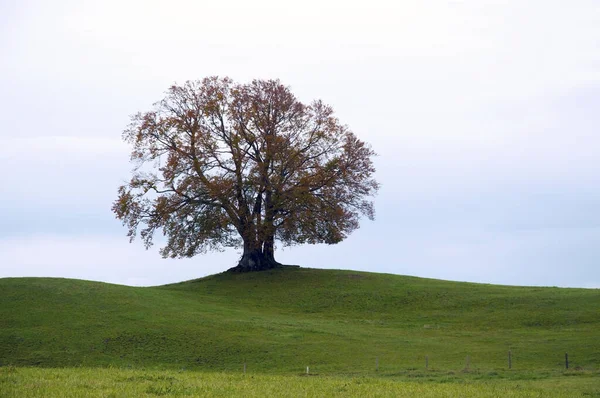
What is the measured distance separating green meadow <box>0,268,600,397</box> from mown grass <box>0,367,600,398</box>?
0.08 m

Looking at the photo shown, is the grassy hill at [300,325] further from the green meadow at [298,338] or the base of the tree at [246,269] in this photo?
the base of the tree at [246,269]

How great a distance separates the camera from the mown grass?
25031 mm

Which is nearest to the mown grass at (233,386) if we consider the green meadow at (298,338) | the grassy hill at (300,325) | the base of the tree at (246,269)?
the green meadow at (298,338)

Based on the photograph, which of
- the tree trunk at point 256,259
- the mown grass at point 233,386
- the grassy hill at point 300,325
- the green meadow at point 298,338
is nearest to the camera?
the mown grass at point 233,386

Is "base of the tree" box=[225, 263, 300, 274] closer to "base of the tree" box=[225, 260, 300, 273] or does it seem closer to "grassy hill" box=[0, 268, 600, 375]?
"base of the tree" box=[225, 260, 300, 273]

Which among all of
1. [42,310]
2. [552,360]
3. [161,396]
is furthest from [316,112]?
[161,396]

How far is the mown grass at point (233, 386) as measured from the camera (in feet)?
82.1

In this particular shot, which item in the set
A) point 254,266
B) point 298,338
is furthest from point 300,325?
point 254,266

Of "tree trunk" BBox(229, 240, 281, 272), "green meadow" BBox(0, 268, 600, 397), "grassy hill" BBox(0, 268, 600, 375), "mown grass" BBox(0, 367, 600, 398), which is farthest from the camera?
"tree trunk" BBox(229, 240, 281, 272)

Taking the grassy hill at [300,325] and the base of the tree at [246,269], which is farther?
the base of the tree at [246,269]

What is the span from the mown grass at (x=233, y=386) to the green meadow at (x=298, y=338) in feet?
0.25

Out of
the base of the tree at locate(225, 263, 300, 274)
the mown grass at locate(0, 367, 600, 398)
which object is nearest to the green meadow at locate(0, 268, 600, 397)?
the mown grass at locate(0, 367, 600, 398)

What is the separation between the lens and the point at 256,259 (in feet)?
229

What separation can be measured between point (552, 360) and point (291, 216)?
101ft
